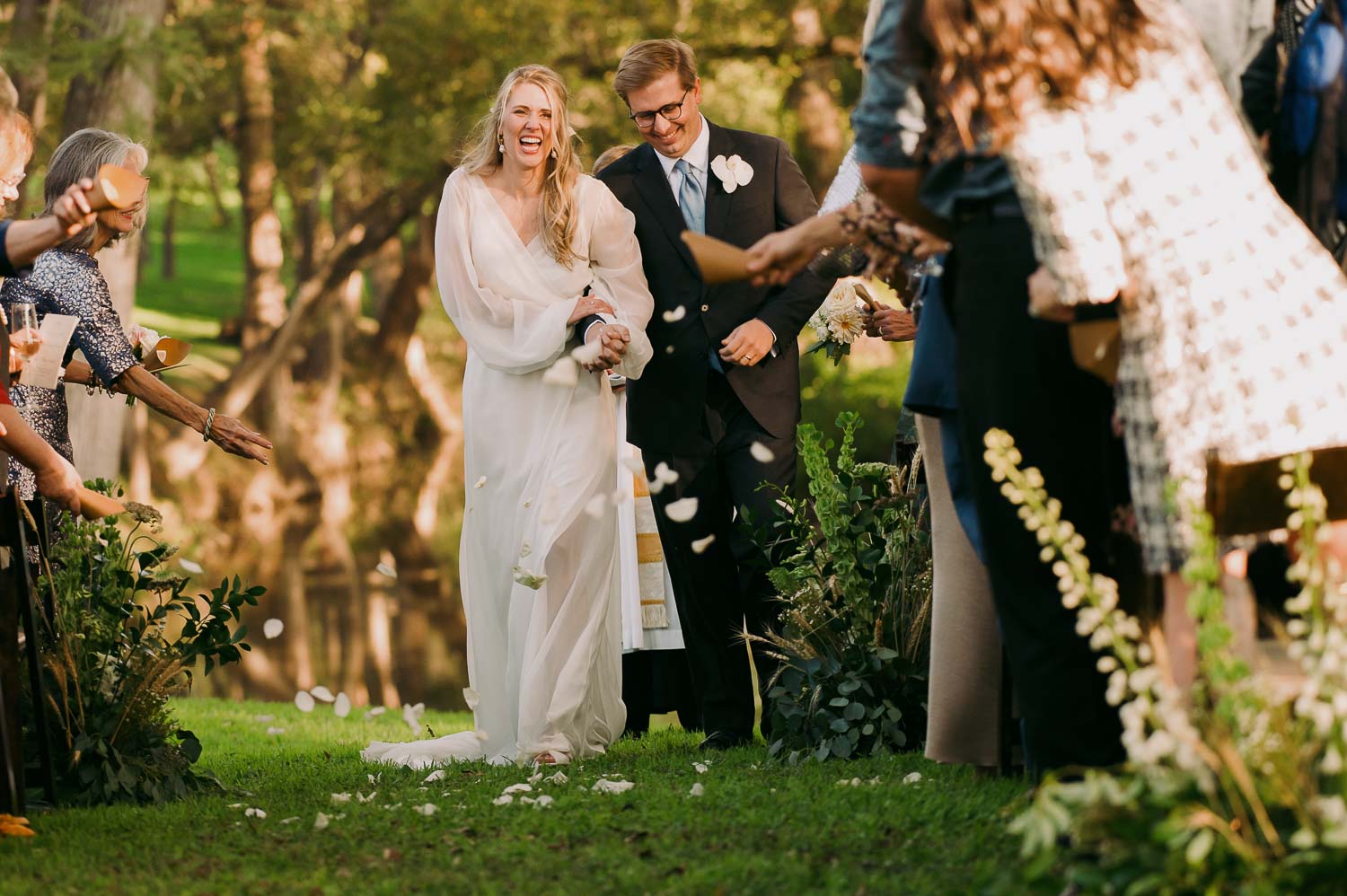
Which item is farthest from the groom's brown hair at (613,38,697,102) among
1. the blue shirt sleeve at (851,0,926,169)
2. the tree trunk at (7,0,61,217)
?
the tree trunk at (7,0,61,217)

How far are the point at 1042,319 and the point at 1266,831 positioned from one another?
3.49 ft

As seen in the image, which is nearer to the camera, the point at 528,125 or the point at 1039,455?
the point at 1039,455

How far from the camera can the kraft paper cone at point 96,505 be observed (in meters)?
4.50

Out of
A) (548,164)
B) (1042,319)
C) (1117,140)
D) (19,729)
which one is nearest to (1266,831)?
(1042,319)

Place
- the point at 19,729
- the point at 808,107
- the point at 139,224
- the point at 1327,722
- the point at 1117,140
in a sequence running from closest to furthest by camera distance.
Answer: the point at 1327,722 < the point at 1117,140 < the point at 19,729 < the point at 139,224 < the point at 808,107

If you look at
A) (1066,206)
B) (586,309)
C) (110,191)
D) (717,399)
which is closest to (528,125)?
(586,309)

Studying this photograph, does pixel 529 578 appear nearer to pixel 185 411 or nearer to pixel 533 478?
pixel 533 478

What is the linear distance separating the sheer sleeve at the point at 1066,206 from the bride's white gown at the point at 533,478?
112 inches

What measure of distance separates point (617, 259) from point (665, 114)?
57 cm

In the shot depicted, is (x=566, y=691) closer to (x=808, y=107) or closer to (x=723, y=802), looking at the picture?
(x=723, y=802)

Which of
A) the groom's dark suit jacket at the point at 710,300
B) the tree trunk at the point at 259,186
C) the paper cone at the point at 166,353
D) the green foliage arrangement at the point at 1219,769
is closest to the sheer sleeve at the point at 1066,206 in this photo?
the green foliage arrangement at the point at 1219,769

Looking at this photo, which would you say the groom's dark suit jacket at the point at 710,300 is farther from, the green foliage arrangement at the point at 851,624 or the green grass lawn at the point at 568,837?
the green grass lawn at the point at 568,837

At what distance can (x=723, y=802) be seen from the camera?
4.39m

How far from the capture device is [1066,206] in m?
2.95
